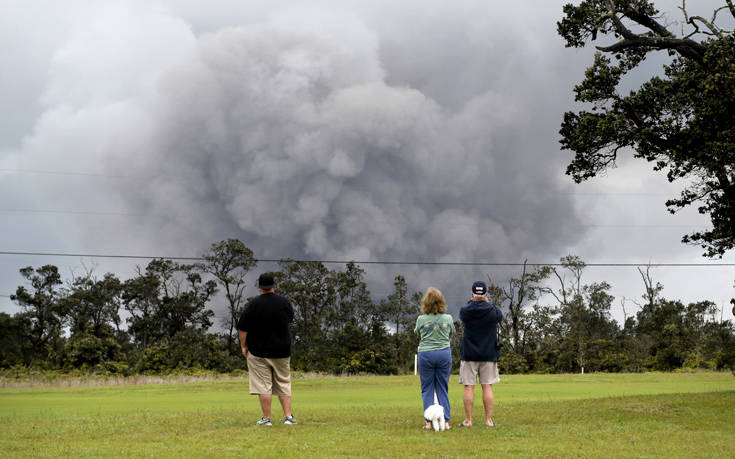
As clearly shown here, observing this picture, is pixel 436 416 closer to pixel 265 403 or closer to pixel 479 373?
pixel 479 373

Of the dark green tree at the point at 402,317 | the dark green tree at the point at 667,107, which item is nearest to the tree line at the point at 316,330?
the dark green tree at the point at 402,317

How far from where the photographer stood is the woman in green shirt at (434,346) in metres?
10.8

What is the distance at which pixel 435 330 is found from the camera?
10766 mm

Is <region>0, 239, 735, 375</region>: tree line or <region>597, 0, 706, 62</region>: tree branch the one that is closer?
<region>597, 0, 706, 62</region>: tree branch

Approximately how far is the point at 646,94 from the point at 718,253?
18.3 feet

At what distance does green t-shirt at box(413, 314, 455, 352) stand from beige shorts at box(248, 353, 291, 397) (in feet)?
7.42

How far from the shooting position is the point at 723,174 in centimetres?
1683

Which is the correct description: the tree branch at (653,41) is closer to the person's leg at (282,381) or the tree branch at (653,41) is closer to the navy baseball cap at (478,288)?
the navy baseball cap at (478,288)

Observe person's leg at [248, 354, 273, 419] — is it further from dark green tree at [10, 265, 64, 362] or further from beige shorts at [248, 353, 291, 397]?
dark green tree at [10, 265, 64, 362]

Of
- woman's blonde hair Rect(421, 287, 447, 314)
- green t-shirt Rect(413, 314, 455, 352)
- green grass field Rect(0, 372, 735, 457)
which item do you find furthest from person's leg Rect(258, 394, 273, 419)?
woman's blonde hair Rect(421, 287, 447, 314)

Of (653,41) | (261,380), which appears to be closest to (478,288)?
(261,380)

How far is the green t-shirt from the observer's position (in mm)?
10750

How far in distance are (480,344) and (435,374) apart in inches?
34.5

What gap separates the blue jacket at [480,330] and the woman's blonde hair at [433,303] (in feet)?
1.07
